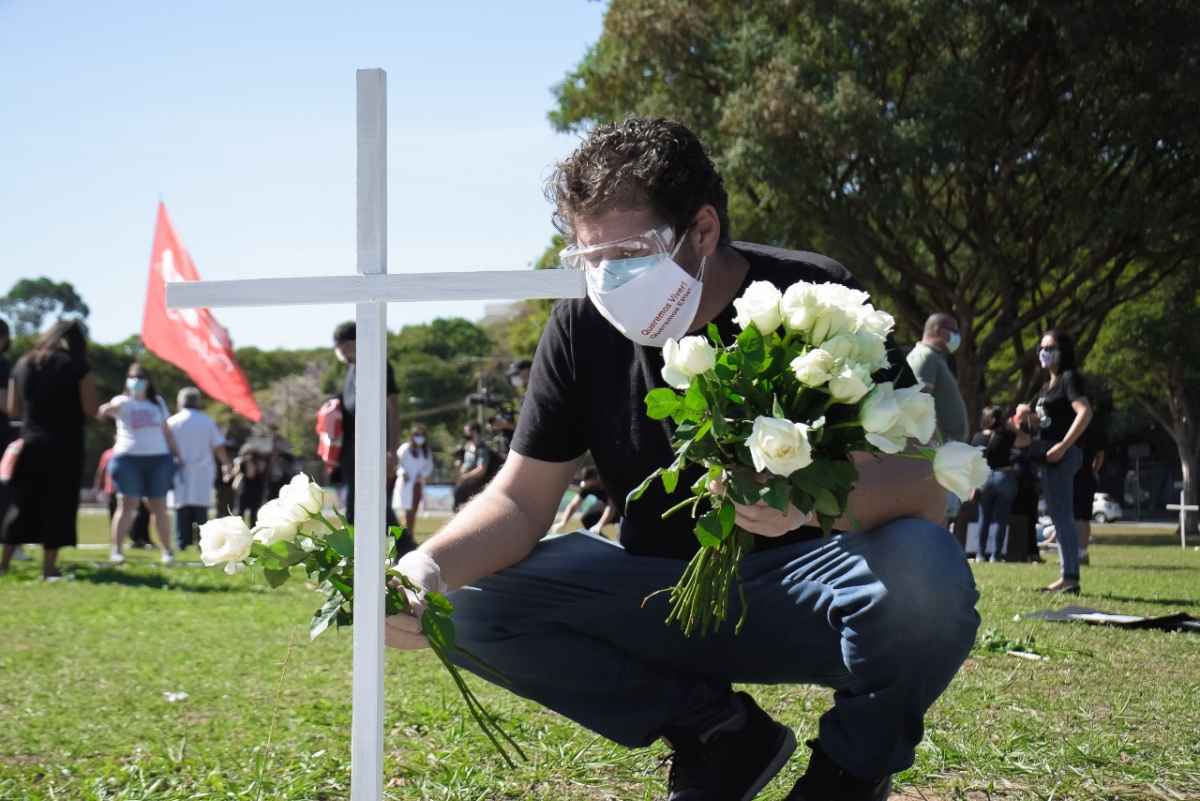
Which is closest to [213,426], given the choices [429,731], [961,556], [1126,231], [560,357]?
[429,731]

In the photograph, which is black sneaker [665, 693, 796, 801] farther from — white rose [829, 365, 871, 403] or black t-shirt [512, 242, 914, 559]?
white rose [829, 365, 871, 403]

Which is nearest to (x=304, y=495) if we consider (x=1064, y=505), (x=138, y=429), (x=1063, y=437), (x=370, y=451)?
(x=370, y=451)

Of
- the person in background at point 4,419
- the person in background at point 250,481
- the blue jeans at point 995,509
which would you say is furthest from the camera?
the person in background at point 250,481

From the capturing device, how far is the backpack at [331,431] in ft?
29.1

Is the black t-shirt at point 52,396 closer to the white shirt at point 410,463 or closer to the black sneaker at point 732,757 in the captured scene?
the black sneaker at point 732,757

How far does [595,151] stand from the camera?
2.82m

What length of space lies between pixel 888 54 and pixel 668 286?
16.8m

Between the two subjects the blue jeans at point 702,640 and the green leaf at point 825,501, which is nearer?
the green leaf at point 825,501

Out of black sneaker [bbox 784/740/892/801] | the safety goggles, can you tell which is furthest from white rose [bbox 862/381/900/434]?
black sneaker [bbox 784/740/892/801]

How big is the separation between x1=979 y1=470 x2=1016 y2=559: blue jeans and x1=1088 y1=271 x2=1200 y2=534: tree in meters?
9.55

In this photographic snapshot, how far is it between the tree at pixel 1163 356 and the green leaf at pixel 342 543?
66.4 feet

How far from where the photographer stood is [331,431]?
898 centimetres

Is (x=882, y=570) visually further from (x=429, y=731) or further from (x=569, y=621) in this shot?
(x=429, y=731)

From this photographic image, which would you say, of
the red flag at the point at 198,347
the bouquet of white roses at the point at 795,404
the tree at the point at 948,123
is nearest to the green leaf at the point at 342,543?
the bouquet of white roses at the point at 795,404
